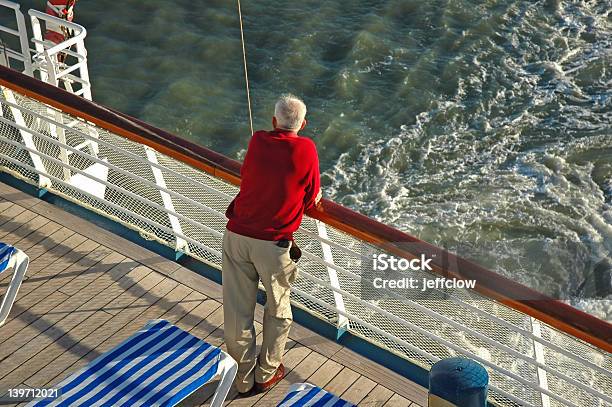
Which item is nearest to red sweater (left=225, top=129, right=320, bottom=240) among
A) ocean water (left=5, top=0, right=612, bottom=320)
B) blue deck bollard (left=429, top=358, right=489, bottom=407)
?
blue deck bollard (left=429, top=358, right=489, bottom=407)

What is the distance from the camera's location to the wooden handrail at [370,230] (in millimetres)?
3889

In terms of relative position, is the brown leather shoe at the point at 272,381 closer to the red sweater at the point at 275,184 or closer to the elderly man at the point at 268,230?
the elderly man at the point at 268,230

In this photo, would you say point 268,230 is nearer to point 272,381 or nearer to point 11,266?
point 272,381

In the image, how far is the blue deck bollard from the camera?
11.1ft

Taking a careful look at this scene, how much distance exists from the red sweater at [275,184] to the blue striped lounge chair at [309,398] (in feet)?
2.17

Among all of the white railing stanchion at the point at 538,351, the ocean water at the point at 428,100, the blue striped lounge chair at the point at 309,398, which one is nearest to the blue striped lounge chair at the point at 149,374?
the blue striped lounge chair at the point at 309,398

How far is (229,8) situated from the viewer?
1328 centimetres

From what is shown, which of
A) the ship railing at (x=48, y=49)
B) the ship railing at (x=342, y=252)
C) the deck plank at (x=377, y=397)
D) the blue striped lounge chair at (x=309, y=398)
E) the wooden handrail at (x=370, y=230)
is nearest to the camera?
the wooden handrail at (x=370, y=230)

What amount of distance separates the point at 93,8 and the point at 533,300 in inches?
413

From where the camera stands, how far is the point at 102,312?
5086 mm

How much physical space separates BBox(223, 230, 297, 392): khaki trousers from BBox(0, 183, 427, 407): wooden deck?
6.3 inches

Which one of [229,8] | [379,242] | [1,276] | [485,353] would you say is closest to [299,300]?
[379,242]

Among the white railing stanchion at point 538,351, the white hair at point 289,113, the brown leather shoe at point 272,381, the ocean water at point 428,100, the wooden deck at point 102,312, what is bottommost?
the ocean water at point 428,100

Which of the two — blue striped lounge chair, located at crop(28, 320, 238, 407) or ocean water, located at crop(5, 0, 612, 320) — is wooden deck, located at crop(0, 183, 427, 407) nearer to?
blue striped lounge chair, located at crop(28, 320, 238, 407)
